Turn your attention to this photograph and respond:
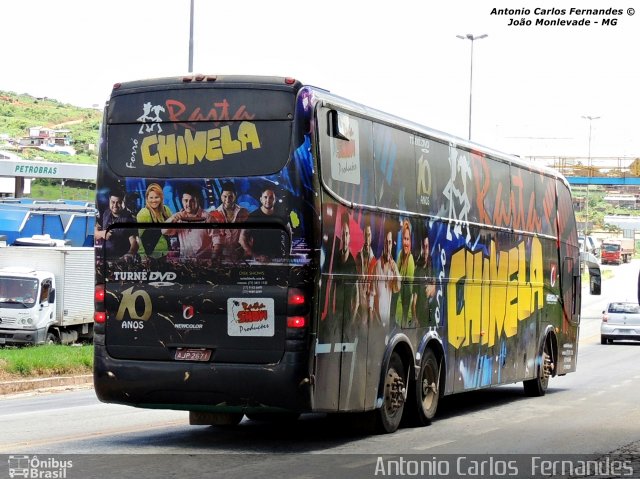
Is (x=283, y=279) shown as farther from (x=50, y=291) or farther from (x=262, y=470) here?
(x=50, y=291)

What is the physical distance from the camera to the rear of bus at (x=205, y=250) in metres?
12.1

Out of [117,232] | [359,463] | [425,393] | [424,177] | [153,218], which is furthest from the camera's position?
[425,393]

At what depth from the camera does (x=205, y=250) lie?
12.3 metres

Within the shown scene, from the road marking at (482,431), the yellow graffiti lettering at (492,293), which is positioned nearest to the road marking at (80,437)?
the road marking at (482,431)

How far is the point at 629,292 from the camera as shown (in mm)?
87625

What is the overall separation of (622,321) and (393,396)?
34873 mm

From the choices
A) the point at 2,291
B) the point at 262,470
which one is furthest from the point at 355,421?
the point at 2,291

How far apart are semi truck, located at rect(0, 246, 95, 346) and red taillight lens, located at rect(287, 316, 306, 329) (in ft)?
72.0

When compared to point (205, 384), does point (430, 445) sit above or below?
below

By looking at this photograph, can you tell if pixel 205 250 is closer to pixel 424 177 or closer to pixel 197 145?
pixel 197 145

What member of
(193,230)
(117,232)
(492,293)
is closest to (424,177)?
(492,293)

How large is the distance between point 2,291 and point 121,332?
21.6 meters

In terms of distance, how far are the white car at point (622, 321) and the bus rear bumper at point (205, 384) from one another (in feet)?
121

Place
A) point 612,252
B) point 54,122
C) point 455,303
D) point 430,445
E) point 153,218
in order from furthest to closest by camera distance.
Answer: point 54,122, point 612,252, point 455,303, point 430,445, point 153,218
